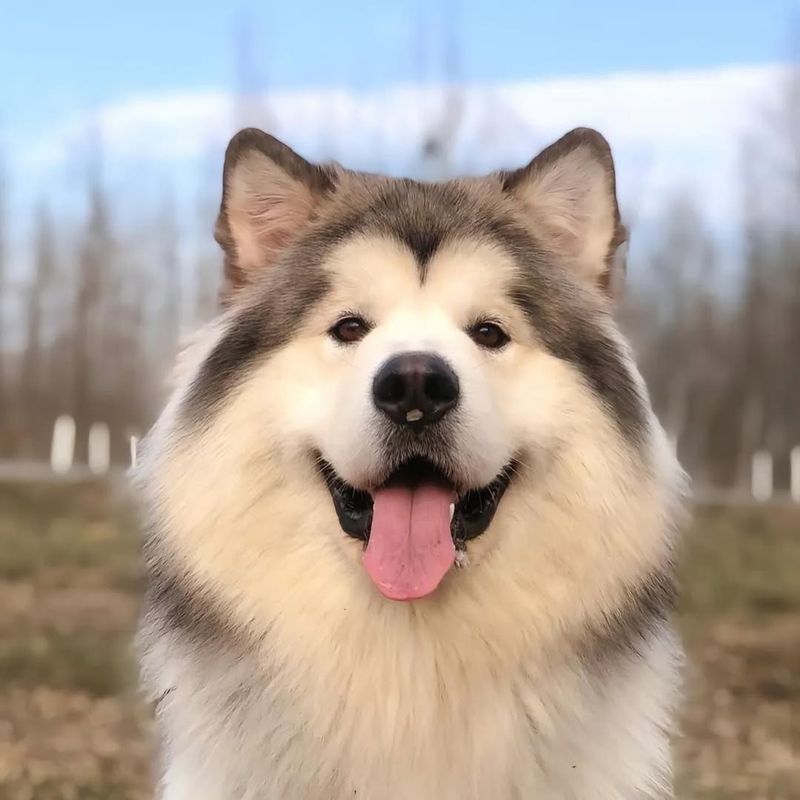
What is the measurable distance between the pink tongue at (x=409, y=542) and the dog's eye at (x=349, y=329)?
46 cm

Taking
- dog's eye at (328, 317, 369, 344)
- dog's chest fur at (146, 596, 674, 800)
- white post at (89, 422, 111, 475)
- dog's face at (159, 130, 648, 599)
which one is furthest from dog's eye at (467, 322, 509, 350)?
white post at (89, 422, 111, 475)

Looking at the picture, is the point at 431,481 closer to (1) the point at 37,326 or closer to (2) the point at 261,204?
(2) the point at 261,204

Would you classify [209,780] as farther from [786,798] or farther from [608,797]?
[786,798]

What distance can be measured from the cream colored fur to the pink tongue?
0.10 meters

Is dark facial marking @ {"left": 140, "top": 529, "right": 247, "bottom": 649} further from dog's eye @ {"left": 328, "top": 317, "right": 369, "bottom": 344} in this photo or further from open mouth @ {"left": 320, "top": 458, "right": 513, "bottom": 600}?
dog's eye @ {"left": 328, "top": 317, "right": 369, "bottom": 344}

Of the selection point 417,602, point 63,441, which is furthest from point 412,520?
point 63,441

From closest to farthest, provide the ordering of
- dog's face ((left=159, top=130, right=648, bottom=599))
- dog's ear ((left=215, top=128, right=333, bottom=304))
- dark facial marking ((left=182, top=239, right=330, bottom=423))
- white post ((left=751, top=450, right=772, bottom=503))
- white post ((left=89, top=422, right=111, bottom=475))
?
dog's face ((left=159, top=130, right=648, bottom=599)), dark facial marking ((left=182, top=239, right=330, bottom=423)), dog's ear ((left=215, top=128, right=333, bottom=304)), white post ((left=89, top=422, right=111, bottom=475)), white post ((left=751, top=450, right=772, bottom=503))

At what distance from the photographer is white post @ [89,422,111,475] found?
76.6 ft

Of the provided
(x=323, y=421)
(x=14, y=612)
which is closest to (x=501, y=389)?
(x=323, y=421)

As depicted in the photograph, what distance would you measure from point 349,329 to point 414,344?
1.08 feet

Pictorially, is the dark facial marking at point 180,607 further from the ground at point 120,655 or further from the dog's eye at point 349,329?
the ground at point 120,655

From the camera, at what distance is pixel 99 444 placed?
25.1 m

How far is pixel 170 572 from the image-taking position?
2.90 metres

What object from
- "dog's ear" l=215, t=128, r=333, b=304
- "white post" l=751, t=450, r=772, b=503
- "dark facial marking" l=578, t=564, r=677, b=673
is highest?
"dog's ear" l=215, t=128, r=333, b=304
